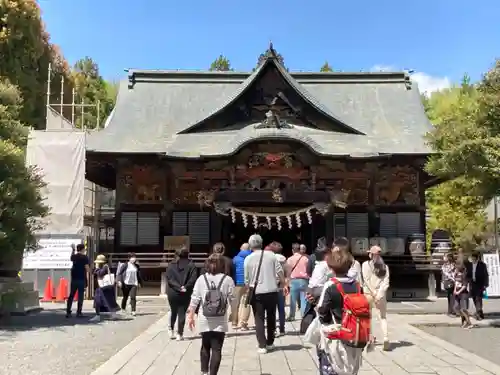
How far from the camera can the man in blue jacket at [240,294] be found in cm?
1126

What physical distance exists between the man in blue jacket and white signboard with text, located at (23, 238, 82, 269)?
29.0 feet

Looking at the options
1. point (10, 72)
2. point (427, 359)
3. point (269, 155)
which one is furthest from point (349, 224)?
point (10, 72)

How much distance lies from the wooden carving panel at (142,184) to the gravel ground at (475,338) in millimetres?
11579

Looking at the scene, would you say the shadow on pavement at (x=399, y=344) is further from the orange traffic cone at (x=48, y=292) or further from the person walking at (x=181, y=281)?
the orange traffic cone at (x=48, y=292)

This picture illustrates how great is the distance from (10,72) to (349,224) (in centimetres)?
1904

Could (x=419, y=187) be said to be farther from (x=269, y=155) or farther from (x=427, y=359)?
(x=427, y=359)

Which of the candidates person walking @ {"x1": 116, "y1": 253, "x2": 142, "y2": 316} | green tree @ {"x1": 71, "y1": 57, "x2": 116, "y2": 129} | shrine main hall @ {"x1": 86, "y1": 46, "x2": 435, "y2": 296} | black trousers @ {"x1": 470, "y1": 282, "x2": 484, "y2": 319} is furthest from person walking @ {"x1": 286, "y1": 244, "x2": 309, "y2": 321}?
green tree @ {"x1": 71, "y1": 57, "x2": 116, "y2": 129}

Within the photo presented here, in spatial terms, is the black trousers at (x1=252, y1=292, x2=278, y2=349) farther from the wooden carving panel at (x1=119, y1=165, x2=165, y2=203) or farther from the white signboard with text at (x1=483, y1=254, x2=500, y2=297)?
the wooden carving panel at (x1=119, y1=165, x2=165, y2=203)

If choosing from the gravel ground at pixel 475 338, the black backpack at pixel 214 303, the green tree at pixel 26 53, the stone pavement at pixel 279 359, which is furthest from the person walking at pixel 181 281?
the green tree at pixel 26 53

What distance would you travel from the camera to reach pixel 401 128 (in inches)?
898

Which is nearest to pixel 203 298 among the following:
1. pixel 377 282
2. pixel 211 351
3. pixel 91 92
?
pixel 211 351

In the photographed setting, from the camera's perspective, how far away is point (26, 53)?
2972 centimetres

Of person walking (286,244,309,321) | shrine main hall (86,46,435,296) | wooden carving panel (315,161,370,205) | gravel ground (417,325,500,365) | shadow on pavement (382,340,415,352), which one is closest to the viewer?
gravel ground (417,325,500,365)

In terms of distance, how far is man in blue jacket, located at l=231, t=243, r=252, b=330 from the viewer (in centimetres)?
1126
